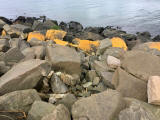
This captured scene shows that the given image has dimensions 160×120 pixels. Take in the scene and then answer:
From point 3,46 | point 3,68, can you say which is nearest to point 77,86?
point 3,68

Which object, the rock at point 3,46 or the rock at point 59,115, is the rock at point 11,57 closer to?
the rock at point 3,46

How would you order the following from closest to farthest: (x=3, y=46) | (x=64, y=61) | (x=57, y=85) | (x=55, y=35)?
(x=57, y=85) → (x=64, y=61) → (x=3, y=46) → (x=55, y=35)

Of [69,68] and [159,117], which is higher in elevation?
[69,68]

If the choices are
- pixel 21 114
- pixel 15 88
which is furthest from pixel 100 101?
pixel 15 88

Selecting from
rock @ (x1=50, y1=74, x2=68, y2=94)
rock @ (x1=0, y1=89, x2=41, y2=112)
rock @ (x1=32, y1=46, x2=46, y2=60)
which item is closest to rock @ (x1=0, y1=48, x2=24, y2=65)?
rock @ (x1=32, y1=46, x2=46, y2=60)

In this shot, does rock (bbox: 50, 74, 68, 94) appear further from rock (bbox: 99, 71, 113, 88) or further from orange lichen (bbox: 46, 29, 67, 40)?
orange lichen (bbox: 46, 29, 67, 40)

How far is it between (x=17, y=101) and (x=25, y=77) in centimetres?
64

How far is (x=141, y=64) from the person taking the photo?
13.5 feet

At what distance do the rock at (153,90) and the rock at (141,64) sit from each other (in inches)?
12.2

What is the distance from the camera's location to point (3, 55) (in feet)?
15.9

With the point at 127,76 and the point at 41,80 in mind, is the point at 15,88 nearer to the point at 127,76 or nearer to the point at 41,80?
the point at 41,80

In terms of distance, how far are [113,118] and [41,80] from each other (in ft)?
5.59

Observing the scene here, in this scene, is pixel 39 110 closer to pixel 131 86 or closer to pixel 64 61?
pixel 64 61

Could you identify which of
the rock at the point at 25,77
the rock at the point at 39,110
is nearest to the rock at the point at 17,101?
the rock at the point at 39,110
